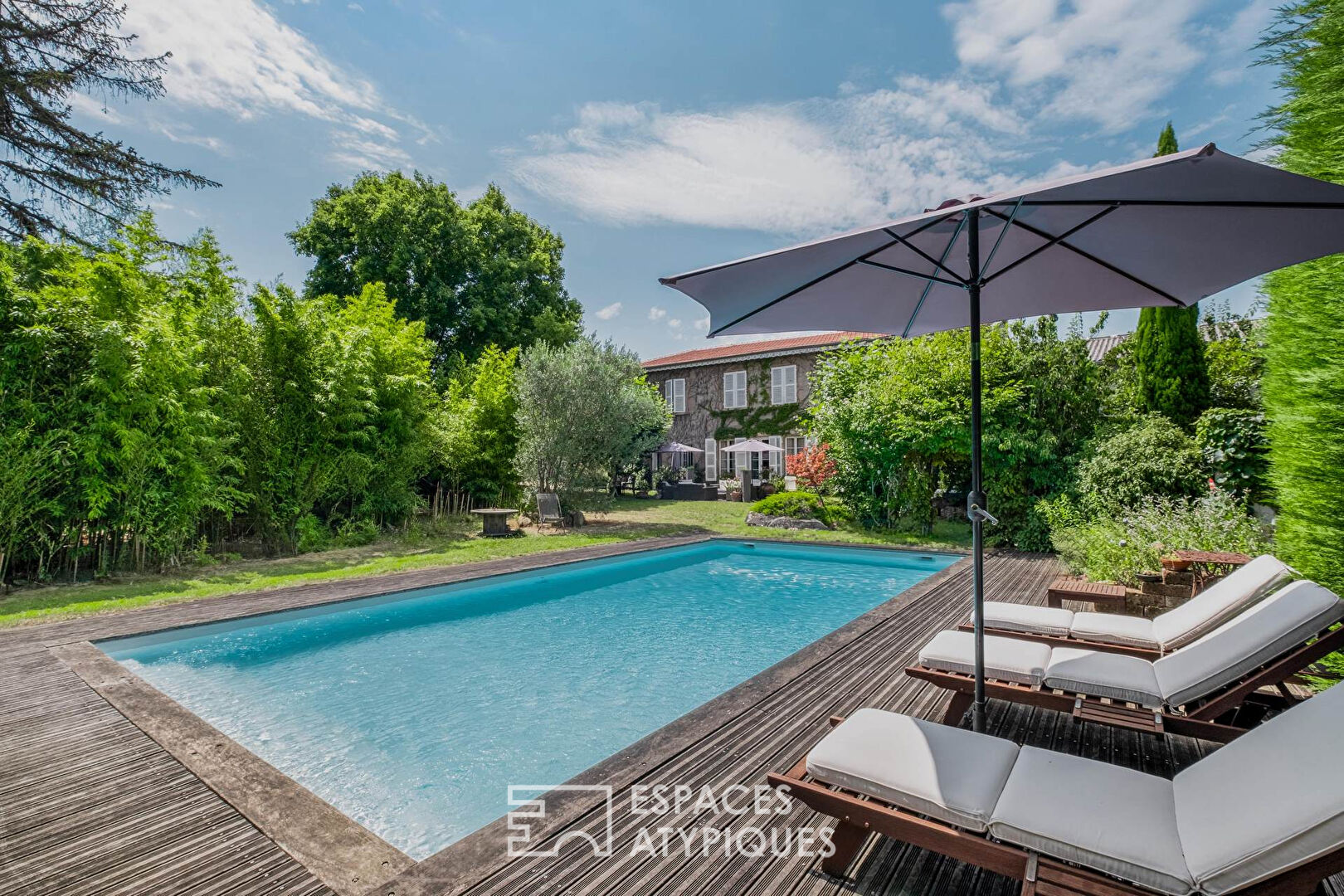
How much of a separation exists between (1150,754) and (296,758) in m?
4.77

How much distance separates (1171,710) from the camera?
2664mm

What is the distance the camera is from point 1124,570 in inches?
229

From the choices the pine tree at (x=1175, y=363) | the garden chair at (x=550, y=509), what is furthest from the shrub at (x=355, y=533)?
the pine tree at (x=1175, y=363)

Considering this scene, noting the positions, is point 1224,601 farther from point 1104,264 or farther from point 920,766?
point 920,766

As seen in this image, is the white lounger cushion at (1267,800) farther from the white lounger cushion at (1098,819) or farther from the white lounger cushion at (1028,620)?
the white lounger cushion at (1028,620)

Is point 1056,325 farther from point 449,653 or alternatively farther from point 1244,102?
point 449,653

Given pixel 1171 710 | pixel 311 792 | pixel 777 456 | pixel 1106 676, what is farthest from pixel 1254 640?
pixel 777 456

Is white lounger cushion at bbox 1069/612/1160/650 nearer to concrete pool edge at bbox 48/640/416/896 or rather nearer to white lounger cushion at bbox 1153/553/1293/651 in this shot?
white lounger cushion at bbox 1153/553/1293/651

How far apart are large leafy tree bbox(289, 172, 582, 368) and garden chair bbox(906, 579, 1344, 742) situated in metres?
19.4

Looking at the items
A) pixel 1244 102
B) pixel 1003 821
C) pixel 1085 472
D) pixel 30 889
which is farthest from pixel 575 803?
pixel 1085 472

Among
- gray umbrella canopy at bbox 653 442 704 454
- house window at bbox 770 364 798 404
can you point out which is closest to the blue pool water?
house window at bbox 770 364 798 404

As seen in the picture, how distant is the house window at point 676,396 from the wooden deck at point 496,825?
68.8 feet

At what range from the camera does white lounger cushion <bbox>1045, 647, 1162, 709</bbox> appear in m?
2.66

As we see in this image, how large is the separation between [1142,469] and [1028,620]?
5525mm
